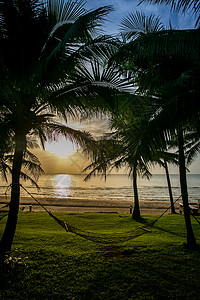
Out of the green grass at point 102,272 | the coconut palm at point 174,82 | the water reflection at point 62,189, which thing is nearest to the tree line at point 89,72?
the coconut palm at point 174,82

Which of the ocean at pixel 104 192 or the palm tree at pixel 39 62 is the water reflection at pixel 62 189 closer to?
the ocean at pixel 104 192

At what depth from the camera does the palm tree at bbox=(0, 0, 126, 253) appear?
9.60 ft

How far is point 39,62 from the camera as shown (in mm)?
Result: 3000

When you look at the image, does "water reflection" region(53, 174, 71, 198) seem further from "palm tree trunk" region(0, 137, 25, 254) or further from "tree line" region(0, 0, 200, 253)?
"tree line" region(0, 0, 200, 253)

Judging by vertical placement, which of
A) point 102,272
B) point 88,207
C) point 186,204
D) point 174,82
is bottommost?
point 88,207

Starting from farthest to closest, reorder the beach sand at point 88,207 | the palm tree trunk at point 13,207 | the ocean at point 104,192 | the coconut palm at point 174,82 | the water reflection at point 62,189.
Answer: the water reflection at point 62,189 → the ocean at point 104,192 → the beach sand at point 88,207 → the palm tree trunk at point 13,207 → the coconut palm at point 174,82

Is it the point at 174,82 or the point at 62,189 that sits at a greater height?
the point at 174,82

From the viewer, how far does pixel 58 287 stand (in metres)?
2.64

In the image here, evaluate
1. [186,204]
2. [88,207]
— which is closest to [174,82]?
[186,204]

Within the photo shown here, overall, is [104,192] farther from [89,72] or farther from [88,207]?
[89,72]

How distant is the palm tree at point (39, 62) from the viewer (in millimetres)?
2927

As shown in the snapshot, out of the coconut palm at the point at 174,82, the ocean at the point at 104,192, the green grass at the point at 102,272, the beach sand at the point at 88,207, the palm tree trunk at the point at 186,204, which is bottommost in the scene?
the ocean at the point at 104,192

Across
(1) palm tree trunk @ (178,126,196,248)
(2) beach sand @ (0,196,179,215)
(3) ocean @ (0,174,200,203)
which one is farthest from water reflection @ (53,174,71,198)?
(1) palm tree trunk @ (178,126,196,248)

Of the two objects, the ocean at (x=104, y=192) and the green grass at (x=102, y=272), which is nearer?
the green grass at (x=102, y=272)
